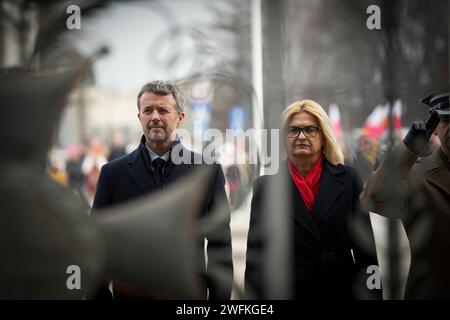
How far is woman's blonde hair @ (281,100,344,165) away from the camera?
6.88 feet

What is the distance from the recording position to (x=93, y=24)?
7.00 feet

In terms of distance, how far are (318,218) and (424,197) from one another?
368 mm

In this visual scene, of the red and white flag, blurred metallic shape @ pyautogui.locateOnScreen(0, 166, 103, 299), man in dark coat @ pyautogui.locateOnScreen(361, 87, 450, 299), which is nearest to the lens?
blurred metallic shape @ pyautogui.locateOnScreen(0, 166, 103, 299)

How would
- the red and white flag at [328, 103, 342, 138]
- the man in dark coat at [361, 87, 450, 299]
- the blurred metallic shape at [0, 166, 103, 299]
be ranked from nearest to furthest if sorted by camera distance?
the blurred metallic shape at [0, 166, 103, 299] → the man in dark coat at [361, 87, 450, 299] → the red and white flag at [328, 103, 342, 138]

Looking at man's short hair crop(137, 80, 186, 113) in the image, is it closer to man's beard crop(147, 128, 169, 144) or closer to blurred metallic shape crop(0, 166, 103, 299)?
man's beard crop(147, 128, 169, 144)

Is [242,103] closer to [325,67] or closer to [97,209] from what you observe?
[325,67]

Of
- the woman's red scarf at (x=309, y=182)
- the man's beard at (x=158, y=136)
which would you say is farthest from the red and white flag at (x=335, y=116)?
the man's beard at (x=158, y=136)

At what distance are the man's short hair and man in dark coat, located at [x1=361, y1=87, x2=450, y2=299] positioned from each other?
689mm

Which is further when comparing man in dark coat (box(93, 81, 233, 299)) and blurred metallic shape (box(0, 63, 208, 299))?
man in dark coat (box(93, 81, 233, 299))

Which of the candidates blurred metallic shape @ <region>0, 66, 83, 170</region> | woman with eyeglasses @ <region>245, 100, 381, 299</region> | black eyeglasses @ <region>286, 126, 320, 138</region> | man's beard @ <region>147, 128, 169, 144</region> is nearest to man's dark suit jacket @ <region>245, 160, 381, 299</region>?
woman with eyeglasses @ <region>245, 100, 381, 299</region>

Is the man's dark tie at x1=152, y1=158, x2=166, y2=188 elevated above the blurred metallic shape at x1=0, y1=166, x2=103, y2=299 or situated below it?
above

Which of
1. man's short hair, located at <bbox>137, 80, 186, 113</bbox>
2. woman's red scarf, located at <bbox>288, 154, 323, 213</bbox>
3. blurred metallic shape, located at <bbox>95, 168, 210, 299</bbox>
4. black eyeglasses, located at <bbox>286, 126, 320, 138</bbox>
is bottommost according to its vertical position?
blurred metallic shape, located at <bbox>95, 168, 210, 299</bbox>

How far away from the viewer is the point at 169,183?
2.14 m

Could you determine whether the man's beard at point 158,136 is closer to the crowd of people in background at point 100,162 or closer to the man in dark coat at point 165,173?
the man in dark coat at point 165,173
